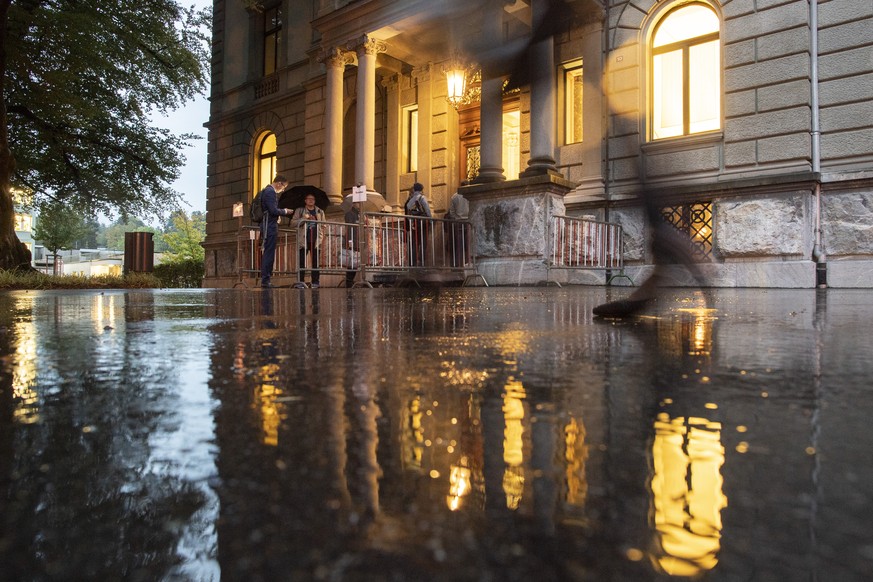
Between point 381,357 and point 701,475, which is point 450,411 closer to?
point 701,475

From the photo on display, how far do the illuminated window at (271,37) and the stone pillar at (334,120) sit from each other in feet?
19.7

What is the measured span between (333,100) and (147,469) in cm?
1611

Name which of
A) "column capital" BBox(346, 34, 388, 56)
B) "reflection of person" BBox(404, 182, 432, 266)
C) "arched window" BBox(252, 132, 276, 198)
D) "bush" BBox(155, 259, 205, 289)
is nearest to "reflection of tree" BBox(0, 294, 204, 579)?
"reflection of person" BBox(404, 182, 432, 266)

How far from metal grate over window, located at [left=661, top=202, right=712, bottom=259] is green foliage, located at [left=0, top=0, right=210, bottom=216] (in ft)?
44.9

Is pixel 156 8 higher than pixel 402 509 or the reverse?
higher

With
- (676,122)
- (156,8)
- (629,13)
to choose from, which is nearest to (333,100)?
(156,8)

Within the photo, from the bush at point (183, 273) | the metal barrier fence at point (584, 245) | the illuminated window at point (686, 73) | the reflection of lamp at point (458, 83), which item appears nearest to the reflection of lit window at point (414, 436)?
the metal barrier fence at point (584, 245)

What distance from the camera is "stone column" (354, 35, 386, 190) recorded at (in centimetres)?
1434

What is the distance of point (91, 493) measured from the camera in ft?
1.39

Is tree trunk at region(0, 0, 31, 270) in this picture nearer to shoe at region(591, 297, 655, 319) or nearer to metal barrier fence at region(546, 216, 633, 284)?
metal barrier fence at region(546, 216, 633, 284)

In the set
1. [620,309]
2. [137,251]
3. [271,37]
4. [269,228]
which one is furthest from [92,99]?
[620,309]

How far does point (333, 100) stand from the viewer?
15617mm

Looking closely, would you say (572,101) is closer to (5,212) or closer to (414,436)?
(5,212)

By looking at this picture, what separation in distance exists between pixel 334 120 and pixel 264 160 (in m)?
6.49
